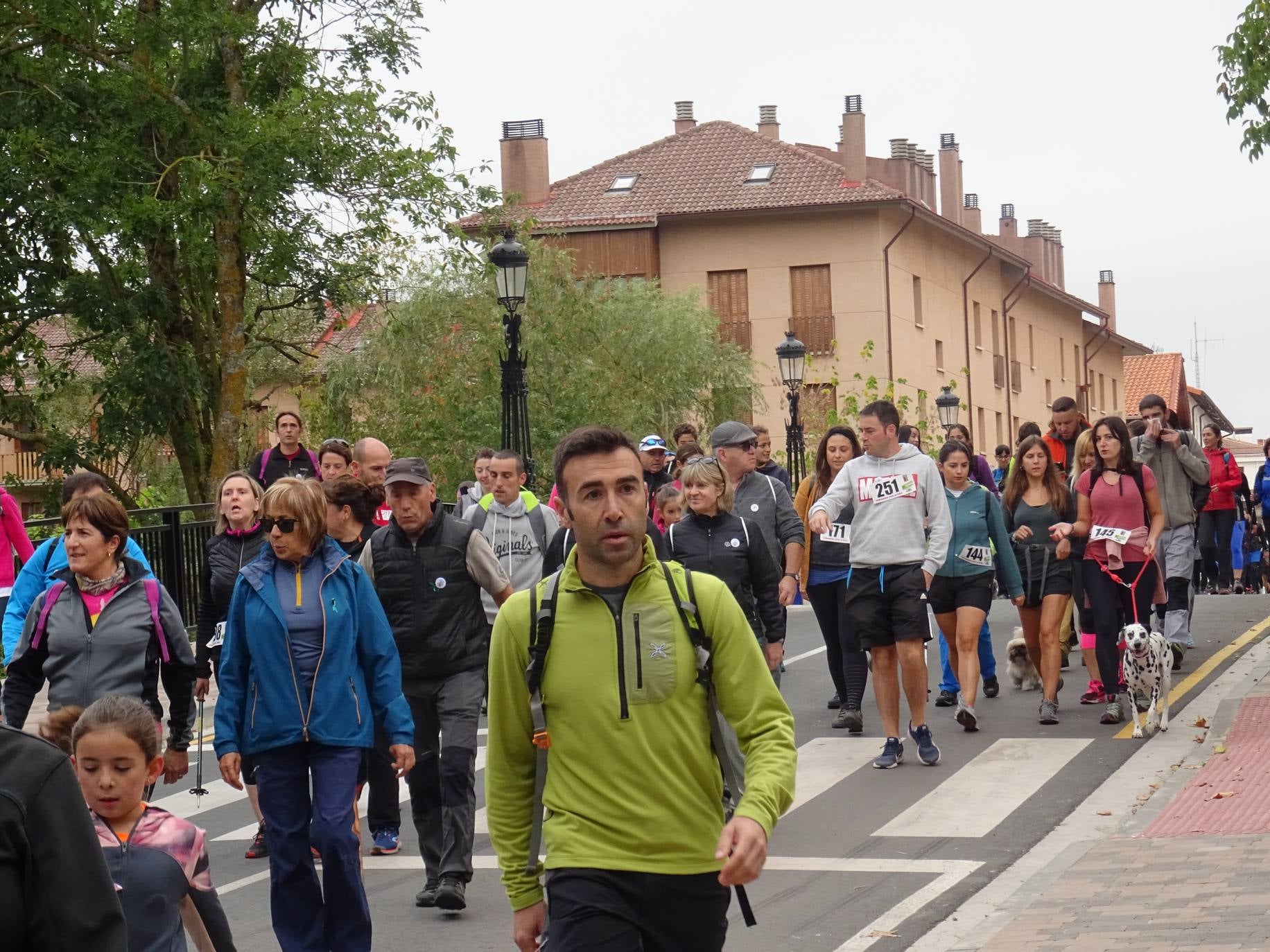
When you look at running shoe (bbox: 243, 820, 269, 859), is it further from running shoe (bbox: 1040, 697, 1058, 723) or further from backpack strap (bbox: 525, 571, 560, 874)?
running shoe (bbox: 1040, 697, 1058, 723)

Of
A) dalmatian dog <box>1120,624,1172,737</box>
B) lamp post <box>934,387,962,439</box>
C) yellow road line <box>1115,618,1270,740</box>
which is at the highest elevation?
lamp post <box>934,387,962,439</box>

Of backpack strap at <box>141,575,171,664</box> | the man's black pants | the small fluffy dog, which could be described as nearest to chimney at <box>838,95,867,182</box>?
the small fluffy dog

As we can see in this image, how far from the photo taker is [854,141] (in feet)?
180

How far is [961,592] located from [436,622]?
193 inches

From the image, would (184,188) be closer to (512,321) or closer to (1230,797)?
(512,321)

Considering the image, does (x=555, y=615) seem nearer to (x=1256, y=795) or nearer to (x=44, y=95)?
(x=1256, y=795)

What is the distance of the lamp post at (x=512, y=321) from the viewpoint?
63.3ft

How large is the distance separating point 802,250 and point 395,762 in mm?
45999

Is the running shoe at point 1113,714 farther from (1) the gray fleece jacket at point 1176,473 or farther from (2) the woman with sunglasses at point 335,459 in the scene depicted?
(2) the woman with sunglasses at point 335,459

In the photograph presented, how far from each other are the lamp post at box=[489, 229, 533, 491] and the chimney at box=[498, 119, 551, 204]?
36.0 metres

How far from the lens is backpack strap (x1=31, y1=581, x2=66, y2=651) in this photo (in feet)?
24.2

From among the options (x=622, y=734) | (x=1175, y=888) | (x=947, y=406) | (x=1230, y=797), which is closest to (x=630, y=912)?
(x=622, y=734)

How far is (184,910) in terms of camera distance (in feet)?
16.6

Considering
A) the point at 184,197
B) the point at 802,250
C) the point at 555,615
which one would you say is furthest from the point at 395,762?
the point at 802,250
